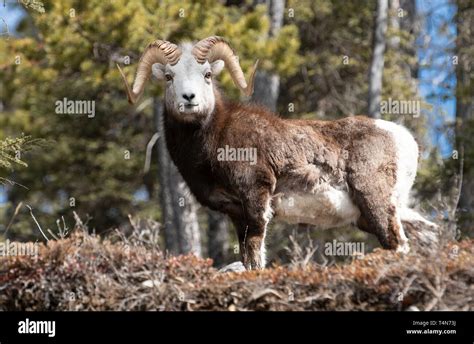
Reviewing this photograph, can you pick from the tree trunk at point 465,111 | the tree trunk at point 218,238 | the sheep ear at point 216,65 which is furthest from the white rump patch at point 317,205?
the tree trunk at point 218,238

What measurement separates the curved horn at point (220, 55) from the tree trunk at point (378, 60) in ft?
26.8

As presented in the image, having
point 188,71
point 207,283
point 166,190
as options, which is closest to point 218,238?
point 166,190

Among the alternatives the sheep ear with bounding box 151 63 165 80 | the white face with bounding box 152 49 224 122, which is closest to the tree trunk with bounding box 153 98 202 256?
the sheep ear with bounding box 151 63 165 80

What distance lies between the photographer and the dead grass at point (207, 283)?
8891 mm

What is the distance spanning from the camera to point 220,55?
41.7ft

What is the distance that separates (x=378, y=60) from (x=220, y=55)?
9770mm

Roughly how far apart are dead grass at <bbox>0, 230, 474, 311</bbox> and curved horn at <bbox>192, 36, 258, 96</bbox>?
11.0 feet

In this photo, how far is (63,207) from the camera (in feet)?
89.8

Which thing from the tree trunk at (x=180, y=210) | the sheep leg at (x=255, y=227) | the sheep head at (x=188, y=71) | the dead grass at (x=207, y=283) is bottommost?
the dead grass at (x=207, y=283)

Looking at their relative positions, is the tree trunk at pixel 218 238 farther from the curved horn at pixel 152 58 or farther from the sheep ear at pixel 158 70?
the sheep ear at pixel 158 70

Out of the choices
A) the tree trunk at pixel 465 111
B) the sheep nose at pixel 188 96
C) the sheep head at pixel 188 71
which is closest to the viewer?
the sheep nose at pixel 188 96

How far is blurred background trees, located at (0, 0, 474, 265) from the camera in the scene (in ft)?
62.8

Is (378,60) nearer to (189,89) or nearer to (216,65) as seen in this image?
(216,65)
